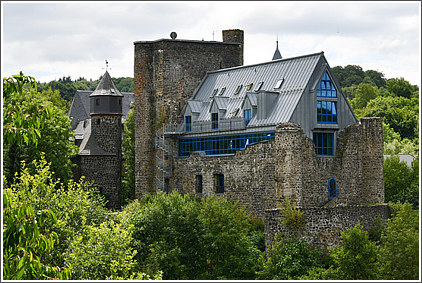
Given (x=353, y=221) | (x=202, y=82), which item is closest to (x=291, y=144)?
(x=353, y=221)

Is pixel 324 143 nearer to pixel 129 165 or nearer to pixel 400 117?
pixel 129 165

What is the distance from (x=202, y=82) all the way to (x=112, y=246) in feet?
81.2

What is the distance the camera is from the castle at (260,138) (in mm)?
46500

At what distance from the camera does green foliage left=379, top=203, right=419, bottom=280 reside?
1555 inches

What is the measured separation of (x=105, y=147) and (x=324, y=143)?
24.5 meters

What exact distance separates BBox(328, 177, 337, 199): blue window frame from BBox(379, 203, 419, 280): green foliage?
6997 millimetres

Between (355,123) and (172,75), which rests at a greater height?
(172,75)

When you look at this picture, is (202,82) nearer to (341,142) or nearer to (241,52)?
(241,52)

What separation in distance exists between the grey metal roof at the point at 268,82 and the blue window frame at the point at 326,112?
1702mm

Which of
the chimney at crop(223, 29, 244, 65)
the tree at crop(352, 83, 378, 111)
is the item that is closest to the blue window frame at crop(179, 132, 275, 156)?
the chimney at crop(223, 29, 244, 65)

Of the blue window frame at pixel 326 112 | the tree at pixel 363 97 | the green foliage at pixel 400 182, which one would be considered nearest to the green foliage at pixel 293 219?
the blue window frame at pixel 326 112

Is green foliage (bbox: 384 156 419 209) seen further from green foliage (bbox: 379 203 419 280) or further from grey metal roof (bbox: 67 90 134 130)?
grey metal roof (bbox: 67 90 134 130)

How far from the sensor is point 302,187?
46.6 metres

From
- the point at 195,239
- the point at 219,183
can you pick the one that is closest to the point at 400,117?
the point at 219,183
